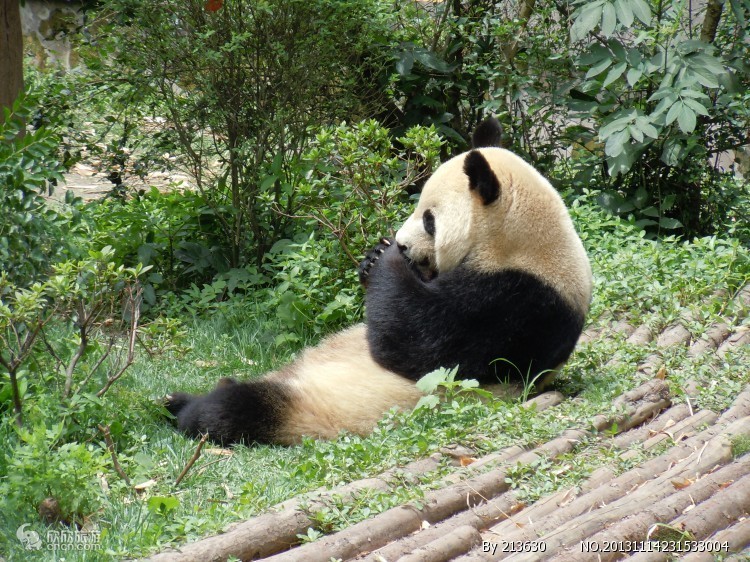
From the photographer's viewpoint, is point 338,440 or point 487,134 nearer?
point 338,440

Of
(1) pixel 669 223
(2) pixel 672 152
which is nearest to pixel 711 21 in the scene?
(2) pixel 672 152

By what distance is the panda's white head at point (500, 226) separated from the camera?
12.9 ft

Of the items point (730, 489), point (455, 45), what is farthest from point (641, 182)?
point (730, 489)

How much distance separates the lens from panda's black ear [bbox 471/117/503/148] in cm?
477

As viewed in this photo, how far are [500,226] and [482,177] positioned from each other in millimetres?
253

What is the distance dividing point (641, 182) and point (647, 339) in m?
2.58

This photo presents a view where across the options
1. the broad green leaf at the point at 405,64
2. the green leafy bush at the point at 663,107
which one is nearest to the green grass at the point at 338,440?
the green leafy bush at the point at 663,107

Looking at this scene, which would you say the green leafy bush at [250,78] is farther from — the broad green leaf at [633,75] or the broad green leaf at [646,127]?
the broad green leaf at [646,127]

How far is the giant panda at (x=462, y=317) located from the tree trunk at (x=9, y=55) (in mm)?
2608

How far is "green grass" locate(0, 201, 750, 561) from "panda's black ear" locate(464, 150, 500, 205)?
99 centimetres

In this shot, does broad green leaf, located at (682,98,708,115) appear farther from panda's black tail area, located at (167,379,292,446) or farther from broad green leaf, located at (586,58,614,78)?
panda's black tail area, located at (167,379,292,446)

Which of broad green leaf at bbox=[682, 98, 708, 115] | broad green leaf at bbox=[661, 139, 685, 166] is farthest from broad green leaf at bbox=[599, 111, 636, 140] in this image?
broad green leaf at bbox=[661, 139, 685, 166]

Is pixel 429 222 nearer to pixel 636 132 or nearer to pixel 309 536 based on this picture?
pixel 309 536

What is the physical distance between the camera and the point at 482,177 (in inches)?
155
